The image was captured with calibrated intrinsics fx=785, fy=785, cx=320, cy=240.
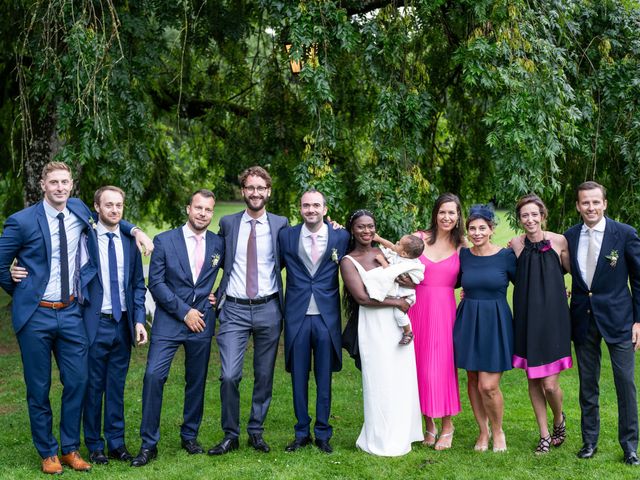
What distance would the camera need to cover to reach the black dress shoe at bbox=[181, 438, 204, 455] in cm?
593

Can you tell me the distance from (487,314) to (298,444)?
173 cm

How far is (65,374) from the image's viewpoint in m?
5.40

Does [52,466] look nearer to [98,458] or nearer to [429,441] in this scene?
[98,458]

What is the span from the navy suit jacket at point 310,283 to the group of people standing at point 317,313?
0.04ft

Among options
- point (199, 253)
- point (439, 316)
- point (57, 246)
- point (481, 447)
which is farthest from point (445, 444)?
point (57, 246)

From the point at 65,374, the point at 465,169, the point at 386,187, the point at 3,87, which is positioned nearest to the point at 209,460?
the point at 65,374

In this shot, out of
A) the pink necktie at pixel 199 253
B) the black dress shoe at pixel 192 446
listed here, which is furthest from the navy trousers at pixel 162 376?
the pink necktie at pixel 199 253

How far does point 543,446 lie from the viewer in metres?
5.91

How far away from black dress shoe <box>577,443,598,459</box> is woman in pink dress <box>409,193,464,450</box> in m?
0.94

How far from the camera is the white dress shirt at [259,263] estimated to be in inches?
229

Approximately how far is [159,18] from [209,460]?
4.57 metres

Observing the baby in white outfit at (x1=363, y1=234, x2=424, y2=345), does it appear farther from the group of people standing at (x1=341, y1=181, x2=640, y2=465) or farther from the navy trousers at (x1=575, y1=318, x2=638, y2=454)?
the navy trousers at (x1=575, y1=318, x2=638, y2=454)

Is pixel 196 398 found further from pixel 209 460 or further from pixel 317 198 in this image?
pixel 317 198

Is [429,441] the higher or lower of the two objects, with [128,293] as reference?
lower
